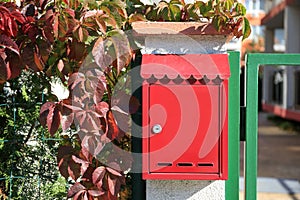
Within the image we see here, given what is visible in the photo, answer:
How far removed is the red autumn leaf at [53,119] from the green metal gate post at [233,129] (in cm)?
79

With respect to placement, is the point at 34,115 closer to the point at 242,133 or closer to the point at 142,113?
the point at 142,113

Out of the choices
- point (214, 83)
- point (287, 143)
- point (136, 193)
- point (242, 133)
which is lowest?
point (287, 143)

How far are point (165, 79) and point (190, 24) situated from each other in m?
0.29

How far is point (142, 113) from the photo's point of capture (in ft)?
8.10

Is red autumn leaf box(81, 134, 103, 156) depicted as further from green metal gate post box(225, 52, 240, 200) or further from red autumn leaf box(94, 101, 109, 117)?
green metal gate post box(225, 52, 240, 200)

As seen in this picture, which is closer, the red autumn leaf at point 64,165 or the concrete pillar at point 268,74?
the red autumn leaf at point 64,165

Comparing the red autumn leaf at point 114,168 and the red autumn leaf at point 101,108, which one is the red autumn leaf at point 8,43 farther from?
the red autumn leaf at point 114,168

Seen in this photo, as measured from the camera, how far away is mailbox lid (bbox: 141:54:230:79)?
7.74 feet

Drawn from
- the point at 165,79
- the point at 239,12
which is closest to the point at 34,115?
the point at 165,79

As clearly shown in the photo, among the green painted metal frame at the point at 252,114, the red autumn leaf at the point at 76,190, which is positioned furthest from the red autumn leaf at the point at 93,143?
the green painted metal frame at the point at 252,114

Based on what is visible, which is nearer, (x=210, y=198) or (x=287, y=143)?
(x=210, y=198)

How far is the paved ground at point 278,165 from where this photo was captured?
7434 mm

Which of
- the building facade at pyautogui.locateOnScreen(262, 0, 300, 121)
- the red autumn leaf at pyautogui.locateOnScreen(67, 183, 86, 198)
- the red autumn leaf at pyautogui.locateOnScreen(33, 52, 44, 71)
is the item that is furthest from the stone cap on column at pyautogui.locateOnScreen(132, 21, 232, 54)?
the building facade at pyautogui.locateOnScreen(262, 0, 300, 121)

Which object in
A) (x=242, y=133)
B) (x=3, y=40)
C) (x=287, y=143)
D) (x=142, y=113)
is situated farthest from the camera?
(x=287, y=143)
